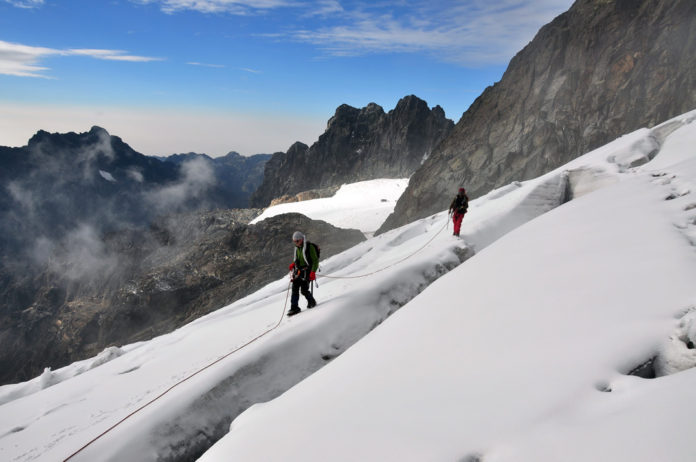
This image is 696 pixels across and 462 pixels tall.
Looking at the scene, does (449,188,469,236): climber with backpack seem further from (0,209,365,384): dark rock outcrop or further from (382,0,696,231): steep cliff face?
(382,0,696,231): steep cliff face

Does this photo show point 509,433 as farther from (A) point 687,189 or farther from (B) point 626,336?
(A) point 687,189

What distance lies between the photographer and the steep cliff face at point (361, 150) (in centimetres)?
11094

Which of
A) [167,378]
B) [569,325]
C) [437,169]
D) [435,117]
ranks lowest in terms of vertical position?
[167,378]

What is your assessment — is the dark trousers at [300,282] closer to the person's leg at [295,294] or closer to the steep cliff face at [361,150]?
the person's leg at [295,294]

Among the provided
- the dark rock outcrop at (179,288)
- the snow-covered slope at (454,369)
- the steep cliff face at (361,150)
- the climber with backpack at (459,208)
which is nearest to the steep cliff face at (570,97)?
the dark rock outcrop at (179,288)

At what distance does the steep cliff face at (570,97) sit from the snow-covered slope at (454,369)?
3151 cm

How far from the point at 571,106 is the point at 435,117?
7433cm

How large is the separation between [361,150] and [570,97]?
85537mm

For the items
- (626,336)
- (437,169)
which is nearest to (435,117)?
(437,169)

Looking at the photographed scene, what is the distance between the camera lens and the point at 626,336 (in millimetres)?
4371

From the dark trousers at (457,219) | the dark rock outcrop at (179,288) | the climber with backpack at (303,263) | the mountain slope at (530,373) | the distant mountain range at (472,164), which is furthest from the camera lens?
the dark rock outcrop at (179,288)

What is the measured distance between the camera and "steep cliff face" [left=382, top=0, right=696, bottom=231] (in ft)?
115

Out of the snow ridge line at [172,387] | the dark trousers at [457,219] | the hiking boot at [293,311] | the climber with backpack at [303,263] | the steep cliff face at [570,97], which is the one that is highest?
the steep cliff face at [570,97]

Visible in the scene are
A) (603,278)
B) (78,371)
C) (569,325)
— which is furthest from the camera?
(78,371)
